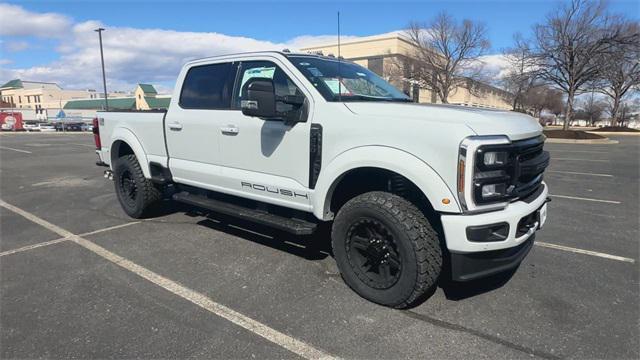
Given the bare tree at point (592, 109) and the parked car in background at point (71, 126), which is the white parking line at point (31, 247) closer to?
the parked car in background at point (71, 126)

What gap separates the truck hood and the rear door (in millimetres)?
1666

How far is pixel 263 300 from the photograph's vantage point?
3.41 metres

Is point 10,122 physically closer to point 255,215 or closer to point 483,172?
point 255,215

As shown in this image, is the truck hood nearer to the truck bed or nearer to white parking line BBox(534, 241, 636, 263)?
white parking line BBox(534, 241, 636, 263)

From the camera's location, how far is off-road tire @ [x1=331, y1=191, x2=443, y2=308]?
119 inches

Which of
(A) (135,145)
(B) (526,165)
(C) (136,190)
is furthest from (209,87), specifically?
(B) (526,165)

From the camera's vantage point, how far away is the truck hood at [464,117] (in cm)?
290

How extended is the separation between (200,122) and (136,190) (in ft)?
5.81

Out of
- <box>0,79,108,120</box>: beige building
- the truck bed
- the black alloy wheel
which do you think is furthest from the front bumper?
<box>0,79,108,120</box>: beige building

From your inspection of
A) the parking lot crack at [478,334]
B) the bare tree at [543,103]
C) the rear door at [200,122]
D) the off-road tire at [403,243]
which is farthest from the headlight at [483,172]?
the bare tree at [543,103]

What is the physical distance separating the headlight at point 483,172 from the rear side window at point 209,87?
2621 mm

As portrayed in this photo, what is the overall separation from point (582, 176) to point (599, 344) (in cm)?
888

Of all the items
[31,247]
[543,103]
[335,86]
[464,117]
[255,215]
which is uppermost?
[543,103]

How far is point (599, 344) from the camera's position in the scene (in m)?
2.79
